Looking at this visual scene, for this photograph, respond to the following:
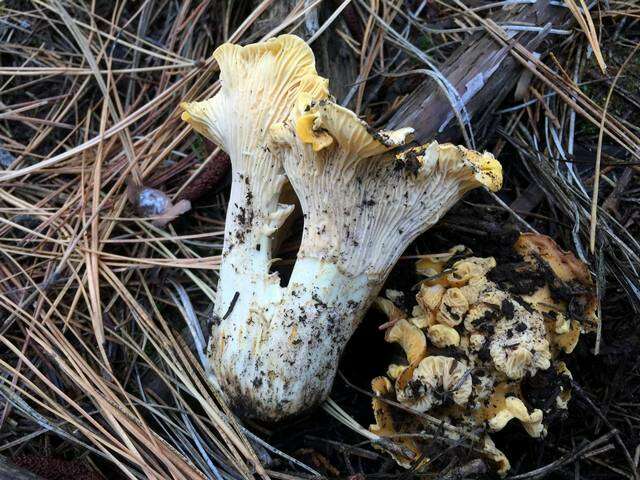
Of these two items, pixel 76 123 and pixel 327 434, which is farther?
pixel 76 123

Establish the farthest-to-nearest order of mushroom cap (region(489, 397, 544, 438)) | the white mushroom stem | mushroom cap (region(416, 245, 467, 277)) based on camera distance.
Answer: mushroom cap (region(416, 245, 467, 277)), the white mushroom stem, mushroom cap (region(489, 397, 544, 438))

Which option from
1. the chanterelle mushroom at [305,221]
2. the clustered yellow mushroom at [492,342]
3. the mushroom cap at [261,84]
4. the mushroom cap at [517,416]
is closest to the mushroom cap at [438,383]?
the clustered yellow mushroom at [492,342]

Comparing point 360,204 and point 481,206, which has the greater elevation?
point 360,204

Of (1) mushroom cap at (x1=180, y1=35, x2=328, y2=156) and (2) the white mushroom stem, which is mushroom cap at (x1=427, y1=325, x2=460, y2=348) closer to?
(2) the white mushroom stem

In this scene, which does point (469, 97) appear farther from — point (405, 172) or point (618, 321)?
point (618, 321)

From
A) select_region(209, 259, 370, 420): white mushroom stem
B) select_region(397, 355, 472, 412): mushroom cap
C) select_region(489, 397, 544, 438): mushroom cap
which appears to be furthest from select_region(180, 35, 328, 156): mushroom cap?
select_region(489, 397, 544, 438): mushroom cap

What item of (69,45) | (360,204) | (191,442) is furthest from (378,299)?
(69,45)

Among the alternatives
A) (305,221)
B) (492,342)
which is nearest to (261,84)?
(305,221)
